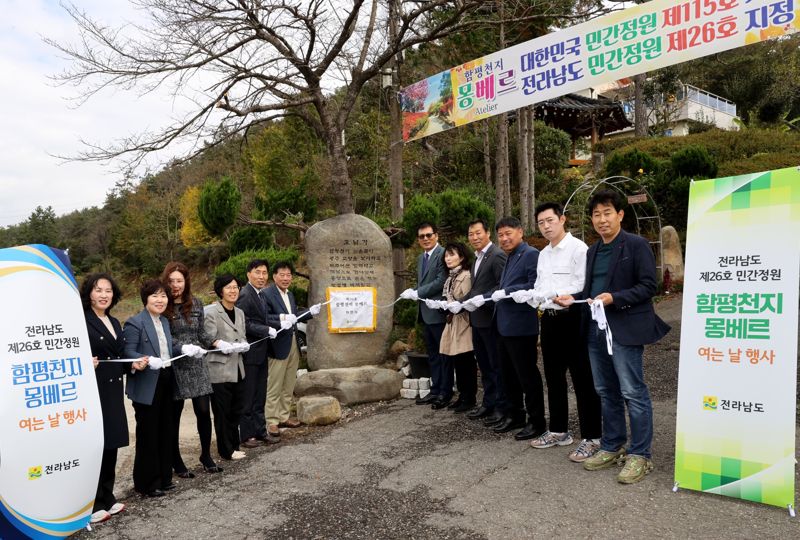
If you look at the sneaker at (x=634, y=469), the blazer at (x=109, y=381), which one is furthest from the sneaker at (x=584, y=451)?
the blazer at (x=109, y=381)

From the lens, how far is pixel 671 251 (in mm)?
11336

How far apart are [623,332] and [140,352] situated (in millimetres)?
3186

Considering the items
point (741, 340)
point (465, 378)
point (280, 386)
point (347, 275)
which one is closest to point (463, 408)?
point (465, 378)

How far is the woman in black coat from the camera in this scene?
3.60 metres

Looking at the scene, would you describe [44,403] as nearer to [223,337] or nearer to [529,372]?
[223,337]

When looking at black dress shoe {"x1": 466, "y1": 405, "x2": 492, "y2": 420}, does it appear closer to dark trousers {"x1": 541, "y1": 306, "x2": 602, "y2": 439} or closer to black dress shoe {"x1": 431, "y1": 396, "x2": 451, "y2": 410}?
black dress shoe {"x1": 431, "y1": 396, "x2": 451, "y2": 410}

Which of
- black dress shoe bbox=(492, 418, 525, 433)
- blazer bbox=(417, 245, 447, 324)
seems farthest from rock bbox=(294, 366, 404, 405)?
black dress shoe bbox=(492, 418, 525, 433)

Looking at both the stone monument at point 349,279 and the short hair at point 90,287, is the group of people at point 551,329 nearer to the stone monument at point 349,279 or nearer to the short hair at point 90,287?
the stone monument at point 349,279

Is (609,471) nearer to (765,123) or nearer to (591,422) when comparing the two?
(591,422)

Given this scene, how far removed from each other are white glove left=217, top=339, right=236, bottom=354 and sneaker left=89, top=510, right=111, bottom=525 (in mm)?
1303

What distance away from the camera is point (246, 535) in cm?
321

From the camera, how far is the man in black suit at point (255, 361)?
193 inches

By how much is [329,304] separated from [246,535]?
11.4 ft

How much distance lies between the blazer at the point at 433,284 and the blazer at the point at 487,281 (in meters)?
0.58
